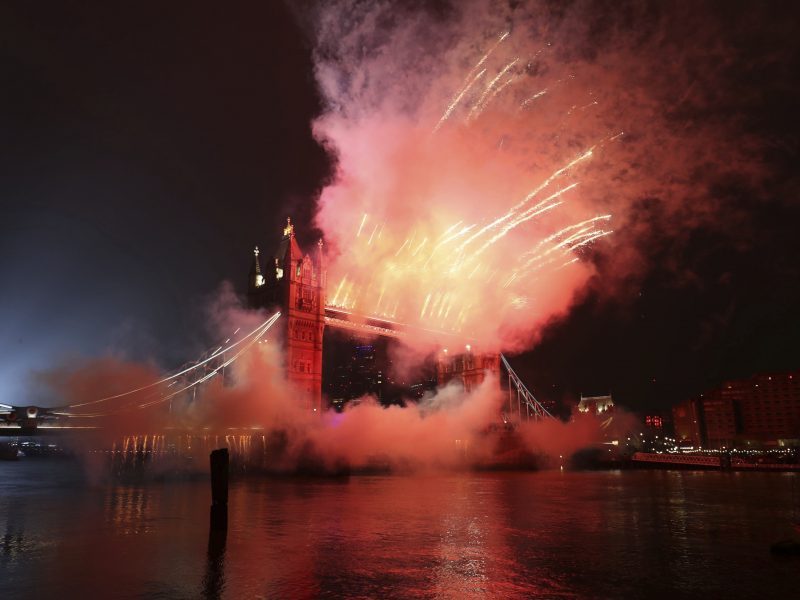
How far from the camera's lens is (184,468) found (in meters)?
49.0

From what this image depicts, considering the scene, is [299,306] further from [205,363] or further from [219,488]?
[219,488]

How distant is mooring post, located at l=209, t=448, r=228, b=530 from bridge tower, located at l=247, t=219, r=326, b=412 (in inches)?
1216

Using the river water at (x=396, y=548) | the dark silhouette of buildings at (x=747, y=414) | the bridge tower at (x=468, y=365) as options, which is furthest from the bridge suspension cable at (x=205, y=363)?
the dark silhouette of buildings at (x=747, y=414)

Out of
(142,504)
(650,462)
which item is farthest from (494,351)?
(142,504)

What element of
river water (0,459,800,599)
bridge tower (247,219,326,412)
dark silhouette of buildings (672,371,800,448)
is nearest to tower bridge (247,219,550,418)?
bridge tower (247,219,326,412)

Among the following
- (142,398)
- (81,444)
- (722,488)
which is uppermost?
(142,398)

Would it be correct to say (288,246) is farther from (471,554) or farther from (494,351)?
(471,554)

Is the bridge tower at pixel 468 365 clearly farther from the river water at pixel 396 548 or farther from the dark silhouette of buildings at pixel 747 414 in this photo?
the dark silhouette of buildings at pixel 747 414

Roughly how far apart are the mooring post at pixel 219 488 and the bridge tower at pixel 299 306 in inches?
1216

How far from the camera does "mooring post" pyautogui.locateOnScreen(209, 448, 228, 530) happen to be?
2053 centimetres

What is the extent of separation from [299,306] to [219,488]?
35.0 m

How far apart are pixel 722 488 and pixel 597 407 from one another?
9618 cm

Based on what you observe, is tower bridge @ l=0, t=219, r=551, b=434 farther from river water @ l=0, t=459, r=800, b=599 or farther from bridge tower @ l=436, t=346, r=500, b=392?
river water @ l=0, t=459, r=800, b=599

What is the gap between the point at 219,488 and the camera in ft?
71.3
